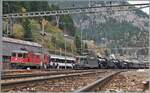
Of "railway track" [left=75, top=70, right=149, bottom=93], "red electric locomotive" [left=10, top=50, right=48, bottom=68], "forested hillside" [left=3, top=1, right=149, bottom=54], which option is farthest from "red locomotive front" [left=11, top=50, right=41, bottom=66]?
"railway track" [left=75, top=70, right=149, bottom=93]

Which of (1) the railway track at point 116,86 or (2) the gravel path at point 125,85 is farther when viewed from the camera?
(2) the gravel path at point 125,85

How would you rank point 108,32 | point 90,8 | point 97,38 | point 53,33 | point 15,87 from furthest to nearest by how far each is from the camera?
point 108,32
point 97,38
point 53,33
point 90,8
point 15,87

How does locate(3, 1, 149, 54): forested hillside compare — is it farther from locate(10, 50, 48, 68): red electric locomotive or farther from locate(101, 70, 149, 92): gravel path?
locate(101, 70, 149, 92): gravel path

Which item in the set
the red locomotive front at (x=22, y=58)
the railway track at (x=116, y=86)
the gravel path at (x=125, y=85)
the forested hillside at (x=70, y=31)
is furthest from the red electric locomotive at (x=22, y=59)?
the railway track at (x=116, y=86)

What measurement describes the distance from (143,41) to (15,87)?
105730 millimetres

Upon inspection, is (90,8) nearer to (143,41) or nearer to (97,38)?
(143,41)

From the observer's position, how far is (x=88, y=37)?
13425cm

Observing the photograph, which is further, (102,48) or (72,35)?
(102,48)

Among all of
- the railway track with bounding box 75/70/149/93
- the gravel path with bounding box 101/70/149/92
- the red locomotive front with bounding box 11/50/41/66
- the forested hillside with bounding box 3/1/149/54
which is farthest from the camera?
the forested hillside with bounding box 3/1/149/54

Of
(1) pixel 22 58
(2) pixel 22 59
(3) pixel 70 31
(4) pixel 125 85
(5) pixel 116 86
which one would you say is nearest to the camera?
(5) pixel 116 86

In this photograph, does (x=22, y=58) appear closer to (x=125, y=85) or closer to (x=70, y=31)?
(x=125, y=85)

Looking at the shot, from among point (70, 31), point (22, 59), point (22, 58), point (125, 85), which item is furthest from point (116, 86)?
point (70, 31)

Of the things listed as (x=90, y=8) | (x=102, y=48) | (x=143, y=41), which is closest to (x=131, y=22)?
(x=102, y=48)

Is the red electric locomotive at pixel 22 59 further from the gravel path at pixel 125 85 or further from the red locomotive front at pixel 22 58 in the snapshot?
the gravel path at pixel 125 85
